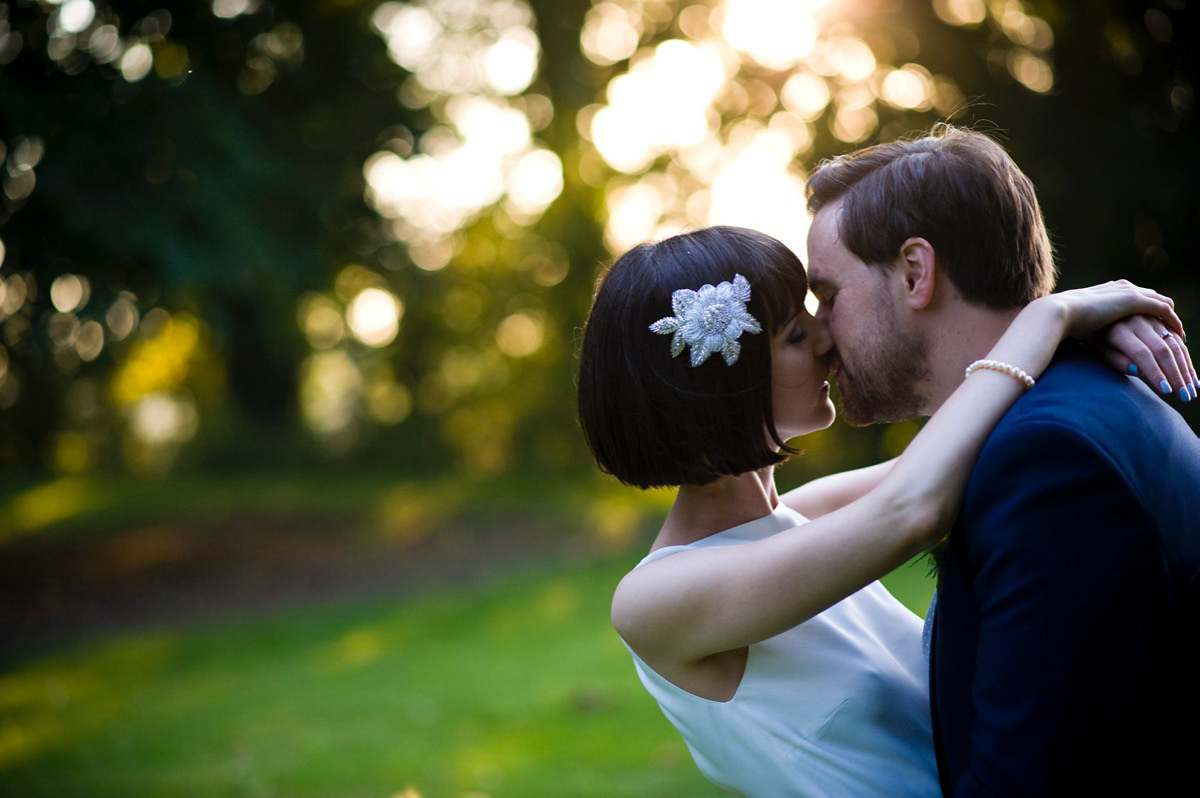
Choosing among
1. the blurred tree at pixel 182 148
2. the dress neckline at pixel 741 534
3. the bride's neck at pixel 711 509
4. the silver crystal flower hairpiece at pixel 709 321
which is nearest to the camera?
the silver crystal flower hairpiece at pixel 709 321

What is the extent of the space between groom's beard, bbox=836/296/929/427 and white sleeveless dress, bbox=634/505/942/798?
509 millimetres

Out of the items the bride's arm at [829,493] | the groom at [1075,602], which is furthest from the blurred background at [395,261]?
the groom at [1075,602]

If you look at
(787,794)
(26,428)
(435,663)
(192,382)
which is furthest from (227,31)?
(192,382)

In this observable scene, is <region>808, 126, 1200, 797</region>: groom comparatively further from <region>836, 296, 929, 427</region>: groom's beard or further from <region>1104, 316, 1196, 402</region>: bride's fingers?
<region>836, 296, 929, 427</region>: groom's beard

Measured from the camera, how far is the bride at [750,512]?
216 centimetres

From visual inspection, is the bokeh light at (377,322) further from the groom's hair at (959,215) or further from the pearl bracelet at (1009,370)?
the pearl bracelet at (1009,370)

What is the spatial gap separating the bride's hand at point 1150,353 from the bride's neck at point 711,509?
90 cm

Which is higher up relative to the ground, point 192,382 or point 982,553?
point 982,553

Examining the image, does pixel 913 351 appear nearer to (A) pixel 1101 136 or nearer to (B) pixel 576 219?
(A) pixel 1101 136

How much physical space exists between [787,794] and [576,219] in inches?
879

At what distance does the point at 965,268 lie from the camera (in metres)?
2.51

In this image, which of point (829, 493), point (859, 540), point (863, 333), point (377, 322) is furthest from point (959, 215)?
point (377, 322)

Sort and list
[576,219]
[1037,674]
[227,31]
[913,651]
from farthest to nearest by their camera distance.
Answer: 1. [576,219]
2. [227,31]
3. [913,651]
4. [1037,674]

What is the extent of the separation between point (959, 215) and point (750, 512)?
0.91 m
